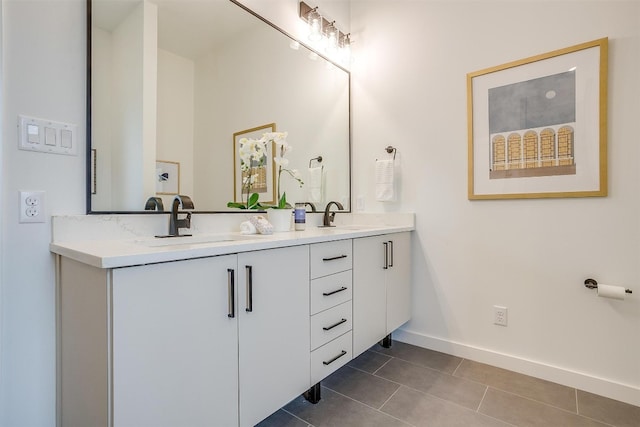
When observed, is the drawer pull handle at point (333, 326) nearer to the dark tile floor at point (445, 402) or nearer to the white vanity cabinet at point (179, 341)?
the white vanity cabinet at point (179, 341)

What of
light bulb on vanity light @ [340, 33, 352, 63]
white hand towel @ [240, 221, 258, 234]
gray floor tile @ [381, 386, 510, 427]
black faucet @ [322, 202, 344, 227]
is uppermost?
light bulb on vanity light @ [340, 33, 352, 63]

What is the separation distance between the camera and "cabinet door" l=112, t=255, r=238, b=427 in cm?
88

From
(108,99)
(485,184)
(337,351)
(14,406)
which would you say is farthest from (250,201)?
(485,184)

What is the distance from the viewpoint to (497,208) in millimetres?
1974

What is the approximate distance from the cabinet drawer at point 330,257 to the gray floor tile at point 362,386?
0.65 metres

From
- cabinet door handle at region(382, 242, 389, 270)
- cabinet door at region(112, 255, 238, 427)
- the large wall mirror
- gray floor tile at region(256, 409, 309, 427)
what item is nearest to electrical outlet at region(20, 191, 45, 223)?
the large wall mirror

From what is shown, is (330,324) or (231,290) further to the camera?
(330,324)

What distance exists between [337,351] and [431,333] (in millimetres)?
943

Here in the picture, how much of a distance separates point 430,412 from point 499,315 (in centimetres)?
80

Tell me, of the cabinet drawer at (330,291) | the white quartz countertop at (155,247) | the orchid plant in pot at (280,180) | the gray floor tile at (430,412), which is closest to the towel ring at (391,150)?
the orchid plant in pot at (280,180)

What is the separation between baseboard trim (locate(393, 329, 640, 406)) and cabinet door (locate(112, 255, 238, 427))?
1.53 m

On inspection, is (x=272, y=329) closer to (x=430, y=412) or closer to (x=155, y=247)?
(x=155, y=247)

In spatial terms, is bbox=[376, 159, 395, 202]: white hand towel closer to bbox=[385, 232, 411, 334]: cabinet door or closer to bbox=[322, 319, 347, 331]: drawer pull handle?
bbox=[385, 232, 411, 334]: cabinet door

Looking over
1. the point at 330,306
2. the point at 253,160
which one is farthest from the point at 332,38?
the point at 330,306
